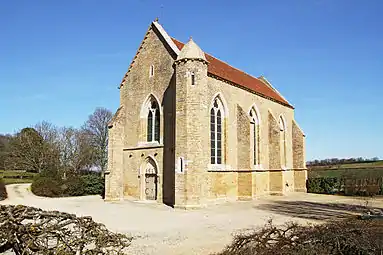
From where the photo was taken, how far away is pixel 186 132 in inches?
792

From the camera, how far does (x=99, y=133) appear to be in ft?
163

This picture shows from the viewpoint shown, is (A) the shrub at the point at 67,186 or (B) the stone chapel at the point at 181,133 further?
(A) the shrub at the point at 67,186

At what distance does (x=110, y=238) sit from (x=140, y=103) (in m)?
21.6

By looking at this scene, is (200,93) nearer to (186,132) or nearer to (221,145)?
(186,132)

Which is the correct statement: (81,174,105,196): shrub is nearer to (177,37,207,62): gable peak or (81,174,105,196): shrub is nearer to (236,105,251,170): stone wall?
(236,105,251,170): stone wall

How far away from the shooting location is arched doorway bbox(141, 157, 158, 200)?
2308cm

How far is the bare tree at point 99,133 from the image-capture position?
1815 inches

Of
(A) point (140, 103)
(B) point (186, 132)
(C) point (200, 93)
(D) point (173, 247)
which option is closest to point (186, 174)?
(B) point (186, 132)

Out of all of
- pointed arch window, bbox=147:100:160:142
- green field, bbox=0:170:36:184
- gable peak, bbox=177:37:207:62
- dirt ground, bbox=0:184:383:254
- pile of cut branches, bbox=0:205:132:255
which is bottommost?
dirt ground, bbox=0:184:383:254

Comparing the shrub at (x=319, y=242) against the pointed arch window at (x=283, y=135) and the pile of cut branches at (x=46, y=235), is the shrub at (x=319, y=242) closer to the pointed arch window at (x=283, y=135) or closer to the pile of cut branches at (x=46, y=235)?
the pile of cut branches at (x=46, y=235)

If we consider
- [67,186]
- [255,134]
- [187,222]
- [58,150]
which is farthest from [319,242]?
[58,150]

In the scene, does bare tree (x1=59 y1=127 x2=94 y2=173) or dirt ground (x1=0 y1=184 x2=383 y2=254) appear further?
bare tree (x1=59 y1=127 x2=94 y2=173)

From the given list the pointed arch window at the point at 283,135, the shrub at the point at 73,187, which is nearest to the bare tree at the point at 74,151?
the shrub at the point at 73,187

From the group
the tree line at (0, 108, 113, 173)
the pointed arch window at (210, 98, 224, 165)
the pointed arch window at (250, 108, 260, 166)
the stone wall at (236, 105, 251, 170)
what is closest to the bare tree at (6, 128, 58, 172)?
the tree line at (0, 108, 113, 173)
